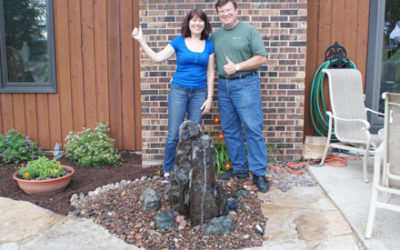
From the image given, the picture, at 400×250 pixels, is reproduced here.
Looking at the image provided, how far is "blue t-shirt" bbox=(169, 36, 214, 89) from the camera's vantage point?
10.8 ft

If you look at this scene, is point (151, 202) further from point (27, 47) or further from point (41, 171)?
point (27, 47)

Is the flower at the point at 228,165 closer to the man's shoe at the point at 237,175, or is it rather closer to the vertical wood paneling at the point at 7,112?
the man's shoe at the point at 237,175

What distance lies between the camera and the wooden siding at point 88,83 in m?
4.70

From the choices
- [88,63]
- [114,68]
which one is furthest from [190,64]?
[88,63]

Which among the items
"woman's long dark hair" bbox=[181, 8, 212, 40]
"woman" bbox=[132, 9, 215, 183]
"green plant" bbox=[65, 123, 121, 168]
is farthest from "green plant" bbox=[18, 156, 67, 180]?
"woman's long dark hair" bbox=[181, 8, 212, 40]

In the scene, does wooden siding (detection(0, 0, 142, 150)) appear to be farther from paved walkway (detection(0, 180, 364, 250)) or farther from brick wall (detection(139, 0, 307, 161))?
paved walkway (detection(0, 180, 364, 250))

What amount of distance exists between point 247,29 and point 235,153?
1.24m

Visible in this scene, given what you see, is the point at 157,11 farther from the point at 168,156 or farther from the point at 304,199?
the point at 304,199

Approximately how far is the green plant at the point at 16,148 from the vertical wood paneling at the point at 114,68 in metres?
1.03

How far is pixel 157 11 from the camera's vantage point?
4.09 m

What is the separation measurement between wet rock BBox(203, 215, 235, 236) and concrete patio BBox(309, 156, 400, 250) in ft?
2.87

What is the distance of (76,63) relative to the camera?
4.81m

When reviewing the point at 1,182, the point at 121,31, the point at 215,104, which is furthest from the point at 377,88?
the point at 1,182

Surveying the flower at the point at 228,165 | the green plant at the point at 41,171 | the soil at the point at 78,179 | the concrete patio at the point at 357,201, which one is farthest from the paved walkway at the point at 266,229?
the flower at the point at 228,165
